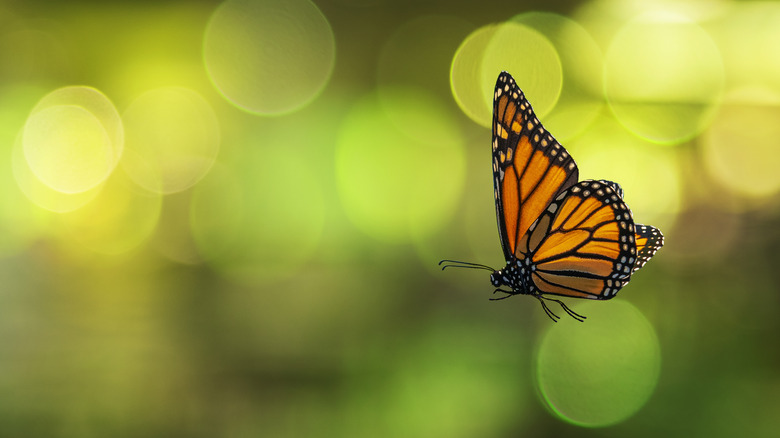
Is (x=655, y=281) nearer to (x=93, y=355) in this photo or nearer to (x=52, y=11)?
(x=93, y=355)

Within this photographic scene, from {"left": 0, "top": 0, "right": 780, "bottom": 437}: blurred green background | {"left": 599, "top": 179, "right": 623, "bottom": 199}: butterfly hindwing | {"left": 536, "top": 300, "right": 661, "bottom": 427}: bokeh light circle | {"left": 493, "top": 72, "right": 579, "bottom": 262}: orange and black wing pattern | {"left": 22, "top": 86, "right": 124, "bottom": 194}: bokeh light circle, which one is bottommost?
{"left": 599, "top": 179, "right": 623, "bottom": 199}: butterfly hindwing

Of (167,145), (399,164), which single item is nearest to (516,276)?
(399,164)

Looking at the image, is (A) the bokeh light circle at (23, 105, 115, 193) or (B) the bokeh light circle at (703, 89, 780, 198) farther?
(A) the bokeh light circle at (23, 105, 115, 193)

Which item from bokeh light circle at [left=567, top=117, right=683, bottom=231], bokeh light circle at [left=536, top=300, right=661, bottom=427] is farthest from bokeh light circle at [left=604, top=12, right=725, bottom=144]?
bokeh light circle at [left=536, top=300, right=661, bottom=427]

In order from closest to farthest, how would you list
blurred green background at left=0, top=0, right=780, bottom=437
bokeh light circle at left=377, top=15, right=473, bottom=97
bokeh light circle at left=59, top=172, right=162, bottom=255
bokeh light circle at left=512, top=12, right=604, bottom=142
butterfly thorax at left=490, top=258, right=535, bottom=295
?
butterfly thorax at left=490, top=258, right=535, bottom=295 → bokeh light circle at left=512, top=12, right=604, bottom=142 → bokeh light circle at left=377, top=15, right=473, bottom=97 → blurred green background at left=0, top=0, right=780, bottom=437 → bokeh light circle at left=59, top=172, right=162, bottom=255

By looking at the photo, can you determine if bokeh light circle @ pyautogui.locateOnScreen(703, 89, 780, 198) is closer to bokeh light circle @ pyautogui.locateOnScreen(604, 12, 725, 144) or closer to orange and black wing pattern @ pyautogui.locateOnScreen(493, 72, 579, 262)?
bokeh light circle @ pyautogui.locateOnScreen(604, 12, 725, 144)

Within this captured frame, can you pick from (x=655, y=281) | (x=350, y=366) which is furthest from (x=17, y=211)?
(x=655, y=281)
